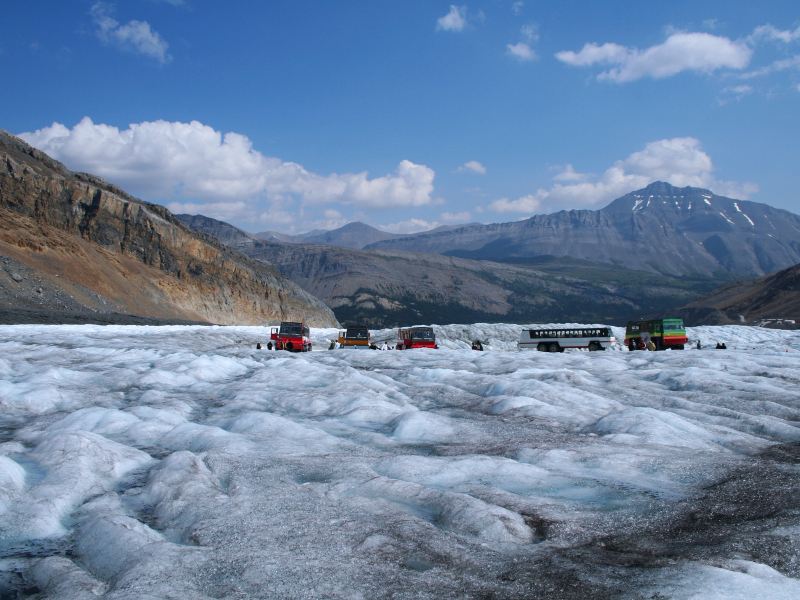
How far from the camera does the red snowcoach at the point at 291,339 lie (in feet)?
147

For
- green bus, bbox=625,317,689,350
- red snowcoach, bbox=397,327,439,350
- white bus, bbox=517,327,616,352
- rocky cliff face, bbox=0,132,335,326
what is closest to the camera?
green bus, bbox=625,317,689,350

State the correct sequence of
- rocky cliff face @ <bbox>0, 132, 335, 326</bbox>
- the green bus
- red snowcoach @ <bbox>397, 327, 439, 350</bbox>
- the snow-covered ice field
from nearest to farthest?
the snow-covered ice field < the green bus < red snowcoach @ <bbox>397, 327, 439, 350</bbox> < rocky cliff face @ <bbox>0, 132, 335, 326</bbox>

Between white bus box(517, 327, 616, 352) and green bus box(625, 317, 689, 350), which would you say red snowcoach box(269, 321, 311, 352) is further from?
green bus box(625, 317, 689, 350)

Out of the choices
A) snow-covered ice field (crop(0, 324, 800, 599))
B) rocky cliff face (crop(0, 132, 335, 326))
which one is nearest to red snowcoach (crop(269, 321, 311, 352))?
snow-covered ice field (crop(0, 324, 800, 599))

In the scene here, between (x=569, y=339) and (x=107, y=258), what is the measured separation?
70.6 metres

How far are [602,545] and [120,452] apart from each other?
9.07 meters

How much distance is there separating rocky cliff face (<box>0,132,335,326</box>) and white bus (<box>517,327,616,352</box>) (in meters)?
43.0

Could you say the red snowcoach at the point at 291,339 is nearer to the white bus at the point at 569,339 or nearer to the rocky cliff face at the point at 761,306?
the white bus at the point at 569,339

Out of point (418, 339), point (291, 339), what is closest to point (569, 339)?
point (418, 339)

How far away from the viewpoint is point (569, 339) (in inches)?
1777

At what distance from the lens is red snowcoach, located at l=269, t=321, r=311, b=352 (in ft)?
147

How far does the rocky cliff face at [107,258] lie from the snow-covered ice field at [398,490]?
52482 millimetres

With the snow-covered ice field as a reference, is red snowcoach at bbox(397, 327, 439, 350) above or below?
above

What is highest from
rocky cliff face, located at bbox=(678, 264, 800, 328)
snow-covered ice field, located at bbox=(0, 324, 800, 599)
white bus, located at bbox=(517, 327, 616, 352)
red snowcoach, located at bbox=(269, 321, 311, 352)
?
rocky cliff face, located at bbox=(678, 264, 800, 328)
